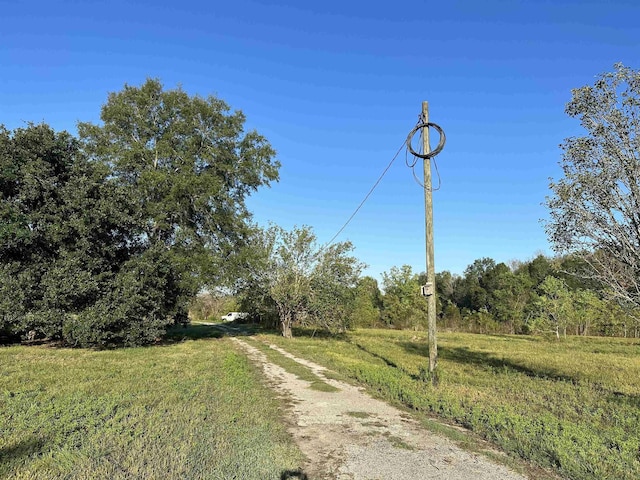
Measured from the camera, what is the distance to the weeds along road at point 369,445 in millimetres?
4238

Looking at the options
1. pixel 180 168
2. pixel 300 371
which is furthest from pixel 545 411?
pixel 180 168

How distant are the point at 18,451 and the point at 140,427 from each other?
1345mm

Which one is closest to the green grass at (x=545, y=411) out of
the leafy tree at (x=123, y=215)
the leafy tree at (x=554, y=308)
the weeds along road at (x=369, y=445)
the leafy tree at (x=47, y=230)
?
the weeds along road at (x=369, y=445)

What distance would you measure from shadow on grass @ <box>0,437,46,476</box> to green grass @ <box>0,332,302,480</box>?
1cm

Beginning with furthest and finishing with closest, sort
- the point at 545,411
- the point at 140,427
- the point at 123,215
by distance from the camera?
the point at 123,215 < the point at 545,411 < the point at 140,427

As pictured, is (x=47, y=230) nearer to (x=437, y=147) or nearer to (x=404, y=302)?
(x=437, y=147)

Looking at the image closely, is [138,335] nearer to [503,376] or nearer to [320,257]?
[320,257]

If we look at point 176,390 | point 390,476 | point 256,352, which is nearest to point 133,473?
point 390,476

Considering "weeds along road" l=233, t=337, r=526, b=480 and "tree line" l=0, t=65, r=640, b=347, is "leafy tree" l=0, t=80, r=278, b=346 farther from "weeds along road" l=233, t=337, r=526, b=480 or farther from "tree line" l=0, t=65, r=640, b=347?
"weeds along road" l=233, t=337, r=526, b=480

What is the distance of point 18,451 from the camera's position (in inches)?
173

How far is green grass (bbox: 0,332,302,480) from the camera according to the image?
4.05m

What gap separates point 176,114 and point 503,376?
2043 centimetres

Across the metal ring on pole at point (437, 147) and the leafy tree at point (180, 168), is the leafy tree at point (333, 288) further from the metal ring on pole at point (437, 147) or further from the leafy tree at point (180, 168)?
the metal ring on pole at point (437, 147)

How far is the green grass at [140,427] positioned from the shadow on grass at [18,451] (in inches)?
0.4
